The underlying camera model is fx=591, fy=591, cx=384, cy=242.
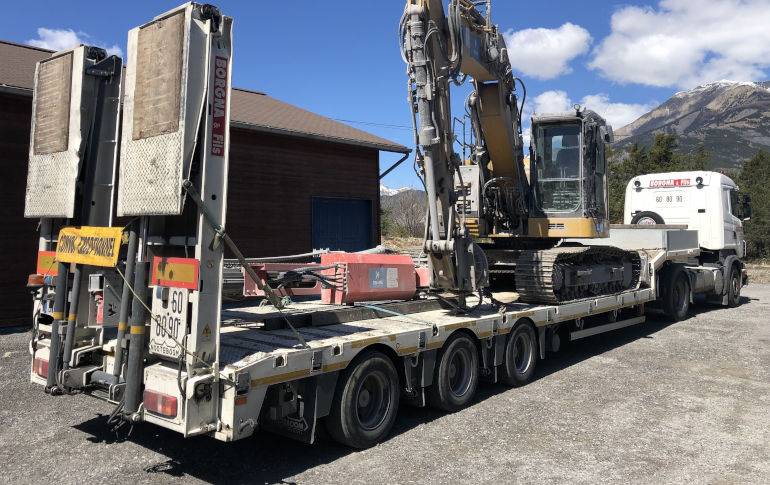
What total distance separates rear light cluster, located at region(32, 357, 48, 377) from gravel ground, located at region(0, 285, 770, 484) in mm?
600

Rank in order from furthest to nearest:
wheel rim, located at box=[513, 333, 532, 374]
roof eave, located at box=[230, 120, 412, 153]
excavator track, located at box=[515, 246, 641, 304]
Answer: roof eave, located at box=[230, 120, 412, 153] < excavator track, located at box=[515, 246, 641, 304] < wheel rim, located at box=[513, 333, 532, 374]

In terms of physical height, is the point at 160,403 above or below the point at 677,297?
below

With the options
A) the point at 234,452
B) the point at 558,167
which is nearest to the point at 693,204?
the point at 558,167

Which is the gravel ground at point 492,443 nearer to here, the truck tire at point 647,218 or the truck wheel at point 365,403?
the truck wheel at point 365,403

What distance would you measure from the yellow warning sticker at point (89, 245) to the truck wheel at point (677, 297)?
11.5 meters

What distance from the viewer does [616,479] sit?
4.61 meters

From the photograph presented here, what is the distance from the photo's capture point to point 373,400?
5.42 meters

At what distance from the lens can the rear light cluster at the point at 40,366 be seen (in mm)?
5238

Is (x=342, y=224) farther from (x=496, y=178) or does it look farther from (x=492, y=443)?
(x=492, y=443)

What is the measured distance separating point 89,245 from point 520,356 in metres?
5.24

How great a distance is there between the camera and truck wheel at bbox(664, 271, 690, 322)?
12633 mm

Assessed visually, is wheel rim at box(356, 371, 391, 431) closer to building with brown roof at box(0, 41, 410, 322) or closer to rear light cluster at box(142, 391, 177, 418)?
rear light cluster at box(142, 391, 177, 418)

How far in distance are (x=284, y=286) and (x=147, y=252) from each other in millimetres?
2525

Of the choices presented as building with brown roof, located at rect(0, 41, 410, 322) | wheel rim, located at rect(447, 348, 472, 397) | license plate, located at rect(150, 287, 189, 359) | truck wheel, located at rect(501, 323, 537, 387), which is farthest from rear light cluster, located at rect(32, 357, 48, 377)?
building with brown roof, located at rect(0, 41, 410, 322)
